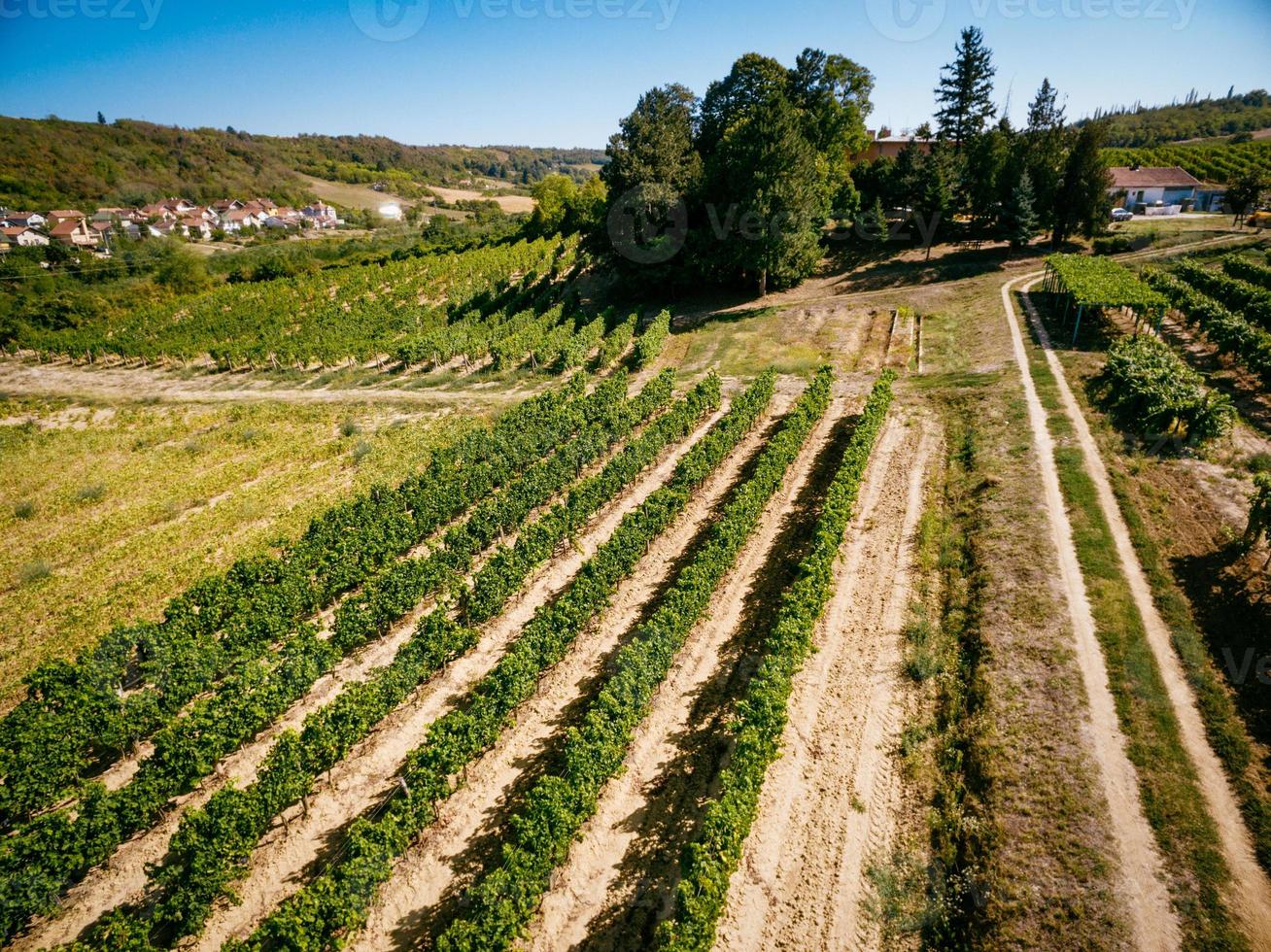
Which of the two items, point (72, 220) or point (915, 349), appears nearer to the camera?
point (915, 349)

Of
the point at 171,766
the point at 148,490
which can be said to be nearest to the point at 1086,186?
the point at 171,766

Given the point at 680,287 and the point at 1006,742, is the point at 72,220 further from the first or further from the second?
the point at 1006,742

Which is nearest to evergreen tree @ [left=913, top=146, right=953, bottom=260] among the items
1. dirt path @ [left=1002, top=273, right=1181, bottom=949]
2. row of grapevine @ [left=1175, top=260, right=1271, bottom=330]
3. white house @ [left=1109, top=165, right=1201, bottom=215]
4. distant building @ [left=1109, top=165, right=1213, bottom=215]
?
row of grapevine @ [left=1175, top=260, right=1271, bottom=330]

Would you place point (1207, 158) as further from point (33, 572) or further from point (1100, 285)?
point (33, 572)

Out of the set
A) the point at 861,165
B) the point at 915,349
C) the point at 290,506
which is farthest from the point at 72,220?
the point at 915,349

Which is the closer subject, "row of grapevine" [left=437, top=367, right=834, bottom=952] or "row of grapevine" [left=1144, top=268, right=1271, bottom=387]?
"row of grapevine" [left=437, top=367, right=834, bottom=952]

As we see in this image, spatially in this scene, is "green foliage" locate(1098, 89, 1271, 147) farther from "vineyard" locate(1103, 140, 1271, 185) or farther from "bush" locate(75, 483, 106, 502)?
"bush" locate(75, 483, 106, 502)
